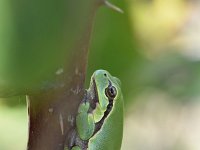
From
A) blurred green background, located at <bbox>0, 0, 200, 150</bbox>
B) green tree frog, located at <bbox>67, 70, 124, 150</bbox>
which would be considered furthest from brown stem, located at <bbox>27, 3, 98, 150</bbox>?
green tree frog, located at <bbox>67, 70, 124, 150</bbox>

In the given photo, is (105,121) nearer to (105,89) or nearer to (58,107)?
(105,89)

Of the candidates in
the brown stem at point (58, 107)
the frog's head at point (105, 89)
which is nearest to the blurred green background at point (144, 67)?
the frog's head at point (105, 89)

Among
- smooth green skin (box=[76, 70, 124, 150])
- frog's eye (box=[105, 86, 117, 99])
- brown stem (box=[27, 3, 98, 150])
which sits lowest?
brown stem (box=[27, 3, 98, 150])

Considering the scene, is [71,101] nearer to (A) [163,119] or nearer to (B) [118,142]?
(B) [118,142]

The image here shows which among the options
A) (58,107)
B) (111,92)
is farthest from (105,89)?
(58,107)

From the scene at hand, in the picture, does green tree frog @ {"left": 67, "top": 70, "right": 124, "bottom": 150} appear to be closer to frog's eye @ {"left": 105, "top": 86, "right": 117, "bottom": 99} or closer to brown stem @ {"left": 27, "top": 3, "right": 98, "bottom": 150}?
frog's eye @ {"left": 105, "top": 86, "right": 117, "bottom": 99}

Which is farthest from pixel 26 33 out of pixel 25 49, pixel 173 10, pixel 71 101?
pixel 173 10
